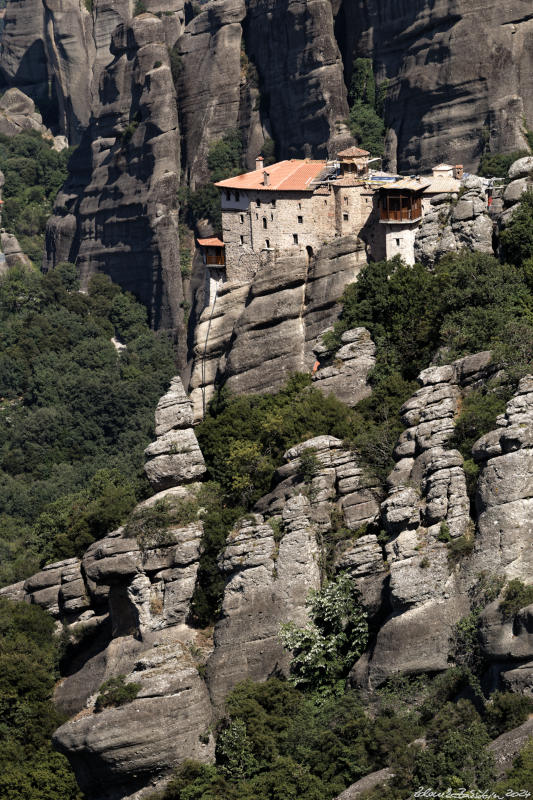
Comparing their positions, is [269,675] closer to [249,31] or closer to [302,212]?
[302,212]

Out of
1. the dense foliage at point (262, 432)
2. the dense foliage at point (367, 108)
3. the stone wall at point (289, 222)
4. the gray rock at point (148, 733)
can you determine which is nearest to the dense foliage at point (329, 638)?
the gray rock at point (148, 733)

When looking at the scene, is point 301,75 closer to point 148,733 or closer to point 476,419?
point 476,419

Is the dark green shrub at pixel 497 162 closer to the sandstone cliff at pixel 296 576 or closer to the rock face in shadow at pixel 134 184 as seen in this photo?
the rock face in shadow at pixel 134 184

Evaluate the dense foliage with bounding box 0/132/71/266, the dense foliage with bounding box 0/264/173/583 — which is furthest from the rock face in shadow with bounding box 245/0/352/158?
the dense foliage with bounding box 0/132/71/266

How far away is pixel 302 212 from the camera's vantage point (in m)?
78.8

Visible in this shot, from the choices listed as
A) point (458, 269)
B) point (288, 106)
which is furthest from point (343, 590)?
point (288, 106)

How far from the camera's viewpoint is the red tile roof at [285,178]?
79312 mm

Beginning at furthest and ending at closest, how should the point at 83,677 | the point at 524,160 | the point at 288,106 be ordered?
the point at 288,106, the point at 524,160, the point at 83,677

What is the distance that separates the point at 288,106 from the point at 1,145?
143 ft

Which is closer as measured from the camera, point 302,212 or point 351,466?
point 351,466

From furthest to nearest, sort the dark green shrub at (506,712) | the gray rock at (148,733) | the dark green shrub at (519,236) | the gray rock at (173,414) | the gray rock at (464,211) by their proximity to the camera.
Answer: the gray rock at (464,211), the dark green shrub at (519,236), the gray rock at (173,414), the gray rock at (148,733), the dark green shrub at (506,712)

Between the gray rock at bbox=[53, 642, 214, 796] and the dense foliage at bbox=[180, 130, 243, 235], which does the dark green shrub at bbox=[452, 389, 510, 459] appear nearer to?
the gray rock at bbox=[53, 642, 214, 796]

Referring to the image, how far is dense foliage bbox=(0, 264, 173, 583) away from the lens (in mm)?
111938

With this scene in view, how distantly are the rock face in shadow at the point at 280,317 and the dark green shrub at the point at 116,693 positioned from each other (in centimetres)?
1741
